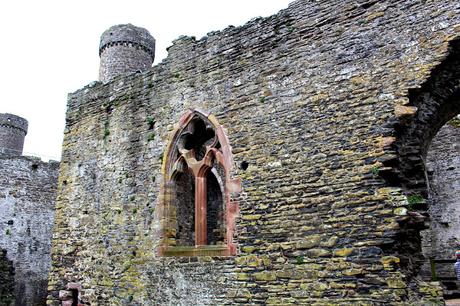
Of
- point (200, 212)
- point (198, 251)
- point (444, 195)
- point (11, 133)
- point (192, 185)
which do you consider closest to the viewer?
point (198, 251)

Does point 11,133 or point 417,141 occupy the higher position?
point 11,133

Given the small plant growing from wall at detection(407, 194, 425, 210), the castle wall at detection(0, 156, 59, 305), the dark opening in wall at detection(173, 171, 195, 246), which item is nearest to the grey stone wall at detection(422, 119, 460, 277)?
the small plant growing from wall at detection(407, 194, 425, 210)

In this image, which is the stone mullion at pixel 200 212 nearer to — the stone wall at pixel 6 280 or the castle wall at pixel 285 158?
the castle wall at pixel 285 158

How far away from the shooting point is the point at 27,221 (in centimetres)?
1723

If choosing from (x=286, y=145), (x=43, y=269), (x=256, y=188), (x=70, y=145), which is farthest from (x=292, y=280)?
(x=43, y=269)

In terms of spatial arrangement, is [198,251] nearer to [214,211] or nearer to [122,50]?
[214,211]

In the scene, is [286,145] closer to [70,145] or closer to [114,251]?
[114,251]

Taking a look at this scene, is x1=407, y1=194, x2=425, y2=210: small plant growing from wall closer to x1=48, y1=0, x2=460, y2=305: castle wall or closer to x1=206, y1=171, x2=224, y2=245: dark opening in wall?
x1=48, y1=0, x2=460, y2=305: castle wall

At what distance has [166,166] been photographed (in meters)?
8.52

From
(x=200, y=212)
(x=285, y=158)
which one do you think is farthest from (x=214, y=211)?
(x=285, y=158)

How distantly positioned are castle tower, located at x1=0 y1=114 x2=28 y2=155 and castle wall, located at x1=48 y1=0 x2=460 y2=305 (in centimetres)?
1859

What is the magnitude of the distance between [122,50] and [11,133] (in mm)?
12638

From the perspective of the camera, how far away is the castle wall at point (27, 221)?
16625mm

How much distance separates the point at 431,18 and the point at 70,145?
879 centimetres
